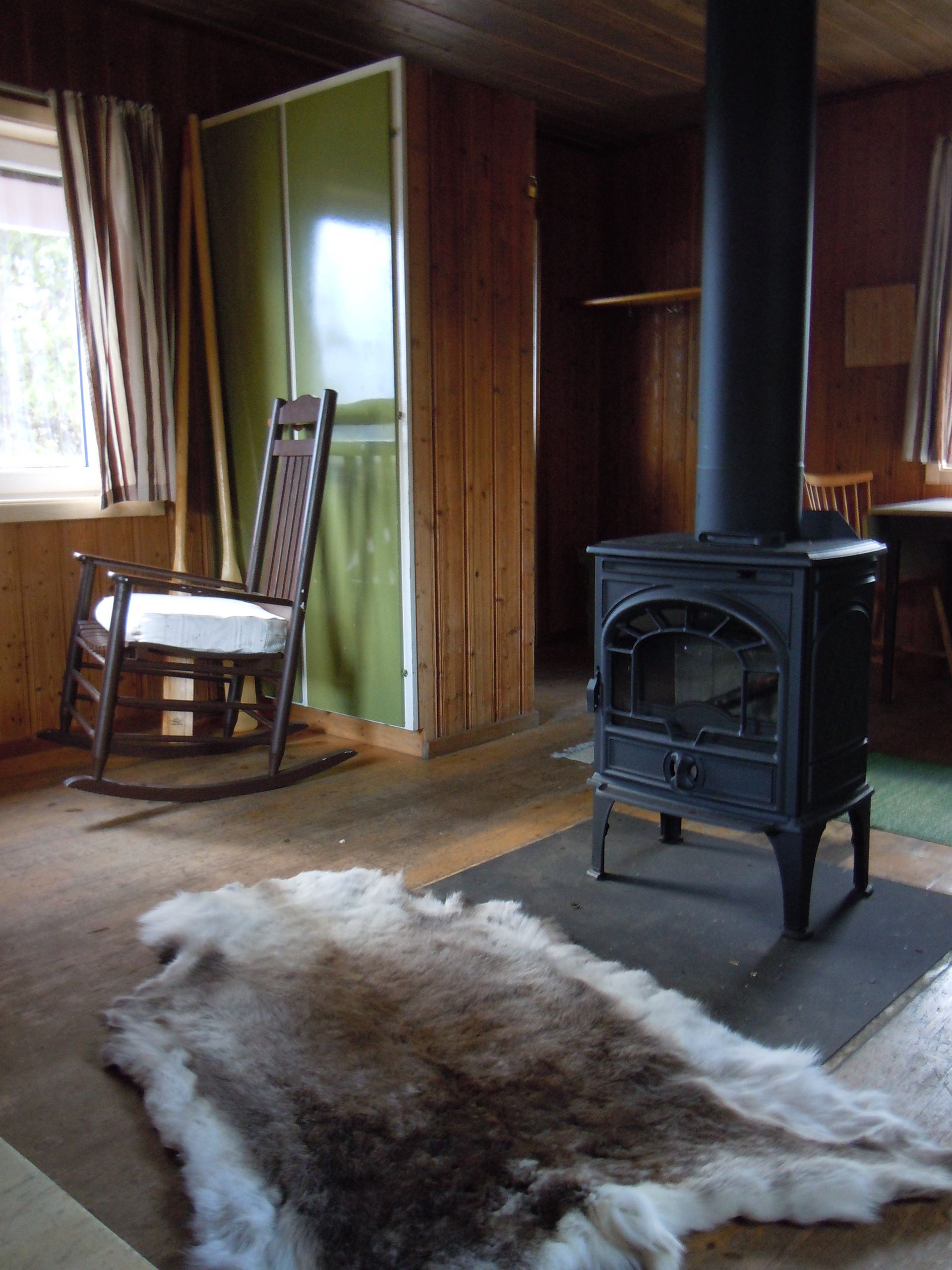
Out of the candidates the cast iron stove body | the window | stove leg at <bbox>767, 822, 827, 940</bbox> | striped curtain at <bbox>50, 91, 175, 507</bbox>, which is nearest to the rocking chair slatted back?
striped curtain at <bbox>50, 91, 175, 507</bbox>

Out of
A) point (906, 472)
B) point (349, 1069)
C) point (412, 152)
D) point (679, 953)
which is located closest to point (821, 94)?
point (906, 472)

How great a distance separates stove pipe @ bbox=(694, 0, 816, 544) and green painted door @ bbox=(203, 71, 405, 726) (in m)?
1.29

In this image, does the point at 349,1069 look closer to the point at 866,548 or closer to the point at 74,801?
the point at 866,548

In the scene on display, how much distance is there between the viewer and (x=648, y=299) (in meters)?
5.24

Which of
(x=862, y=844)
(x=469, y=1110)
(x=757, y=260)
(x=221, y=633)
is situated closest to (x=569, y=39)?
(x=757, y=260)

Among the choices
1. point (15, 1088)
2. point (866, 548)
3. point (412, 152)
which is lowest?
point (15, 1088)

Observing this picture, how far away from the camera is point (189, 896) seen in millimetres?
2295

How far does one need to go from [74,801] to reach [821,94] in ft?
13.9

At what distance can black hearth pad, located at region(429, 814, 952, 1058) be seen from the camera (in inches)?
73.9

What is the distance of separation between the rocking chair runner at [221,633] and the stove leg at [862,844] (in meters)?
1.60

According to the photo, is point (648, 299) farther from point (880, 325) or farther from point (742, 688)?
point (742, 688)

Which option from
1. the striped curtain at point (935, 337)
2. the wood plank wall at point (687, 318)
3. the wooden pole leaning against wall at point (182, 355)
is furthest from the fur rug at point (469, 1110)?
the wood plank wall at point (687, 318)

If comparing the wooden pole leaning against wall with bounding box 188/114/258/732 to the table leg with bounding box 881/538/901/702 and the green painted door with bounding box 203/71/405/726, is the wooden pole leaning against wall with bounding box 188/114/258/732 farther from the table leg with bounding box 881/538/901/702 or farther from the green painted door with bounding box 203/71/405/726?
the table leg with bounding box 881/538/901/702

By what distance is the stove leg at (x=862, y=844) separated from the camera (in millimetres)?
2318
